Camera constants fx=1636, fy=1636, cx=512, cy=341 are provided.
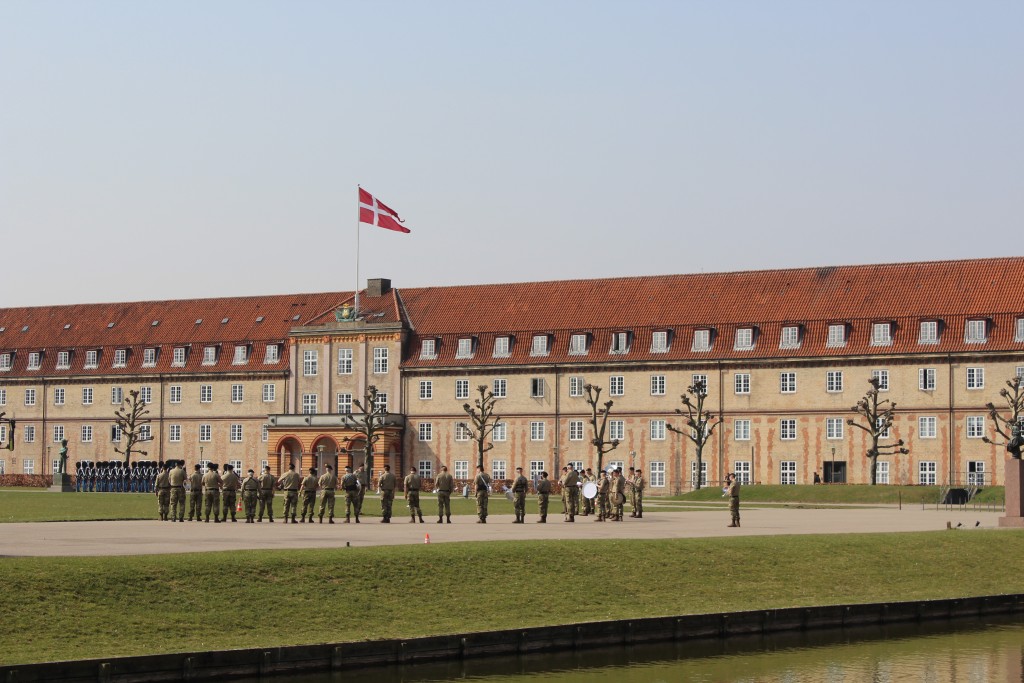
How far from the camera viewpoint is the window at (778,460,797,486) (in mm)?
88062

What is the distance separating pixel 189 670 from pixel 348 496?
23.6m

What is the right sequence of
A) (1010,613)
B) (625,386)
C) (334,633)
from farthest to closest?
(625,386), (1010,613), (334,633)

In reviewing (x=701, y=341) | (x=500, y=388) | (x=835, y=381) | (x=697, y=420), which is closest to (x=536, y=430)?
(x=500, y=388)

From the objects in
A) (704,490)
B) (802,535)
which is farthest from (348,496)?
(704,490)

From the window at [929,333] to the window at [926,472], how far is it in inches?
248

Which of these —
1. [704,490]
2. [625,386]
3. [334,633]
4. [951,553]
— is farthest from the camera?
[625,386]

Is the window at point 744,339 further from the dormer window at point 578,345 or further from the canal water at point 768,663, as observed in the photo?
the canal water at point 768,663

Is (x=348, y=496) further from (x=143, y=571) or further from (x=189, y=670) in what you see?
(x=189, y=670)

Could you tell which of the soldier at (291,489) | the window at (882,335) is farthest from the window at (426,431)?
the soldier at (291,489)

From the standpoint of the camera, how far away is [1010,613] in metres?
33.6

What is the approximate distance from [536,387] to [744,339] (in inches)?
503

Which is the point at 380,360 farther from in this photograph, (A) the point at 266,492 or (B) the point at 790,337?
(A) the point at 266,492

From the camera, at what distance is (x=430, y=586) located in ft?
96.8

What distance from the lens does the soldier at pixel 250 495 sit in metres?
47.2
